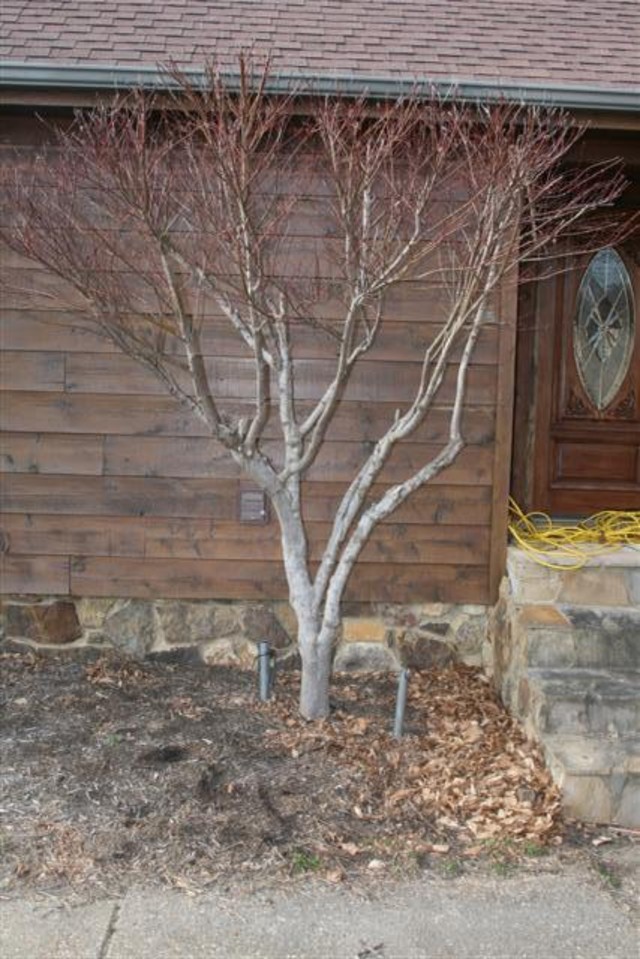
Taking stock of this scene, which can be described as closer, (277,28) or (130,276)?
(130,276)

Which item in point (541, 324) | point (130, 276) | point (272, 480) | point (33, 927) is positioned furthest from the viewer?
point (541, 324)

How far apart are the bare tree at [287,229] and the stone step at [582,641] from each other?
3.22 ft

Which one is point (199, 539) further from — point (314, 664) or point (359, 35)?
point (359, 35)

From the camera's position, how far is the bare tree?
3.62m

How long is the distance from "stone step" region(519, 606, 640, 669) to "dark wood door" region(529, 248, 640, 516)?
5.42 ft

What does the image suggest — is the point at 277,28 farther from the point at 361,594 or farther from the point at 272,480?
the point at 361,594

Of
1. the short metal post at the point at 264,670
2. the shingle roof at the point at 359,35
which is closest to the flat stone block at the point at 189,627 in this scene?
the short metal post at the point at 264,670

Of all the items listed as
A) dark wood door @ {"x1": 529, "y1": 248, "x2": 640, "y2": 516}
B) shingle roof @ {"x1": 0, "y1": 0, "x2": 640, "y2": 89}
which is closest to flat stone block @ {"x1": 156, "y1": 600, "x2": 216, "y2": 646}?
dark wood door @ {"x1": 529, "y1": 248, "x2": 640, "y2": 516}

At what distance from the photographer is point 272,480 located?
13.1 ft

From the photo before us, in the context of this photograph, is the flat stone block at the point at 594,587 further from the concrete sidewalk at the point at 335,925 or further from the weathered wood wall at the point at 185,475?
the concrete sidewalk at the point at 335,925

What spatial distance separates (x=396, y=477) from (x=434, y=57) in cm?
235

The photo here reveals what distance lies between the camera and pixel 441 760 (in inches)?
151

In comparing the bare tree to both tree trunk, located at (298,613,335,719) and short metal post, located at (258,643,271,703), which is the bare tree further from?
short metal post, located at (258,643,271,703)

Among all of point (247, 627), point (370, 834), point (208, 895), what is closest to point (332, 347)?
point (247, 627)
